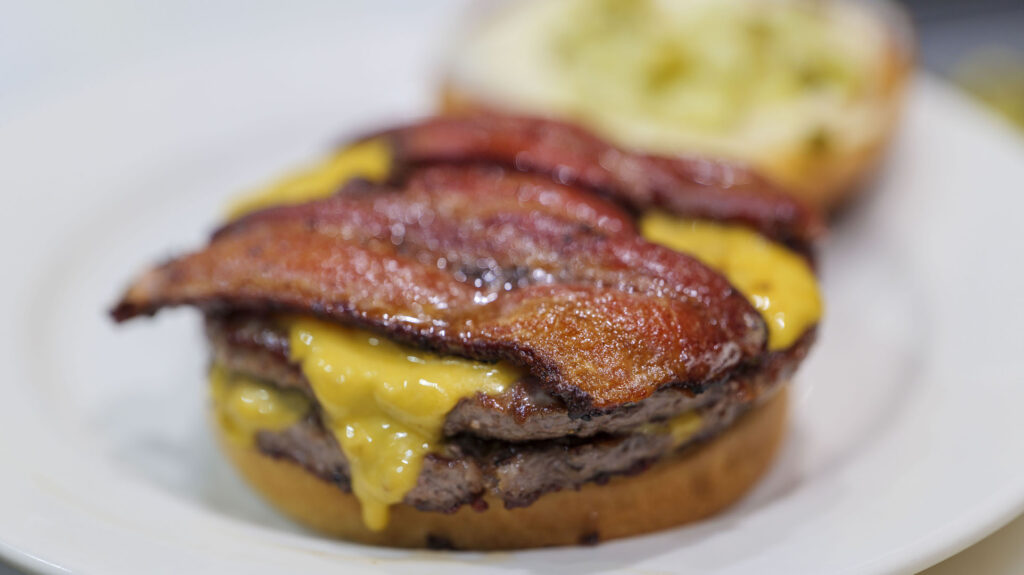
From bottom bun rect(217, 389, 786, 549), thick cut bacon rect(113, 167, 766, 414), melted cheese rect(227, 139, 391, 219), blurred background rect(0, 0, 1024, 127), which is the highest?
blurred background rect(0, 0, 1024, 127)

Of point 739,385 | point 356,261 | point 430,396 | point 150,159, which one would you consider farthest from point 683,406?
point 150,159

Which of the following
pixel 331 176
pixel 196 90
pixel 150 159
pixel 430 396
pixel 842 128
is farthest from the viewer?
pixel 196 90

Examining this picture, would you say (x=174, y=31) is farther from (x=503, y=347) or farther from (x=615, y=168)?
(x=503, y=347)

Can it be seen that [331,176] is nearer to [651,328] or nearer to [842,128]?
[651,328]

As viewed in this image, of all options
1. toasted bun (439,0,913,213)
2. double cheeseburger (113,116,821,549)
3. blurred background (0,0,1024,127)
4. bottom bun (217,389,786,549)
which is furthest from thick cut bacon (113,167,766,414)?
blurred background (0,0,1024,127)

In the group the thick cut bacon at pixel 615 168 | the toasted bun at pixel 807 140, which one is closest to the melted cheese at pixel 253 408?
the thick cut bacon at pixel 615 168

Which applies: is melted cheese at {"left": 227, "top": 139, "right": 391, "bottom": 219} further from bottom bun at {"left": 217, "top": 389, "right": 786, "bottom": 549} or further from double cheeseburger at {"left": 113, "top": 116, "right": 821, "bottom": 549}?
bottom bun at {"left": 217, "top": 389, "right": 786, "bottom": 549}
